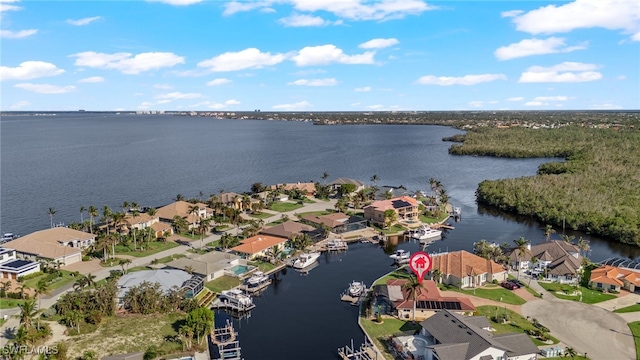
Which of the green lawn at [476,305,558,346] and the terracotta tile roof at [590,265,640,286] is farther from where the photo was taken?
the terracotta tile roof at [590,265,640,286]

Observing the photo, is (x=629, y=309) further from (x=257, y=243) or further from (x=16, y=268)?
(x=16, y=268)

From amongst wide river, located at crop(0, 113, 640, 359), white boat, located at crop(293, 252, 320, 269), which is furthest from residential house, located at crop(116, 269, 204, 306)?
white boat, located at crop(293, 252, 320, 269)

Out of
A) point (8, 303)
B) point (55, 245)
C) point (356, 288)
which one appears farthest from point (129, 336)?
point (55, 245)

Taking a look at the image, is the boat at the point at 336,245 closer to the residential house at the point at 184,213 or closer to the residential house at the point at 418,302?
the residential house at the point at 418,302

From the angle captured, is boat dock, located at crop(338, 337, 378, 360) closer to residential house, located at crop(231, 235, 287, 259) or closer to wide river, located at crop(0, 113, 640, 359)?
wide river, located at crop(0, 113, 640, 359)

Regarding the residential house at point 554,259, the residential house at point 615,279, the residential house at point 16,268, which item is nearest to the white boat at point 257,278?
the residential house at point 16,268

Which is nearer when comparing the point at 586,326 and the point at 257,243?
the point at 586,326
